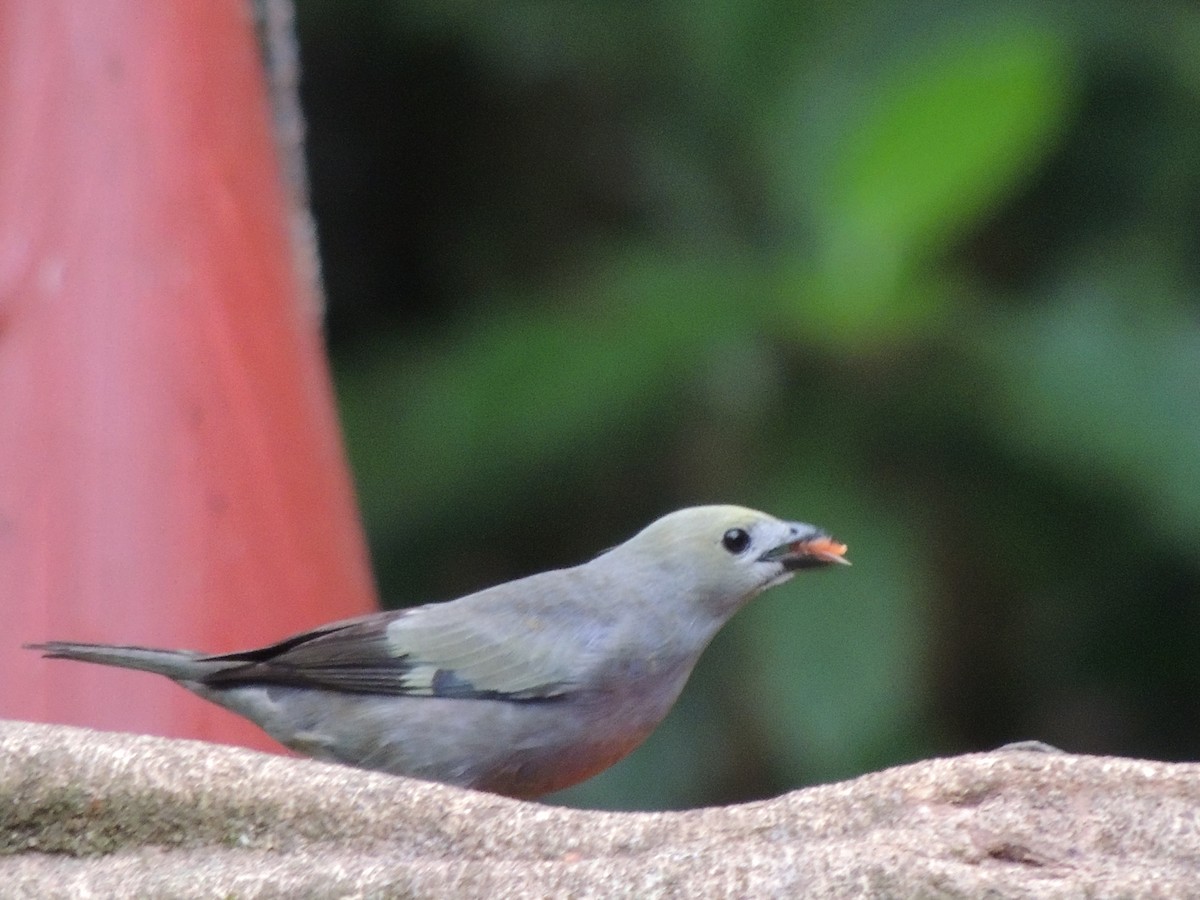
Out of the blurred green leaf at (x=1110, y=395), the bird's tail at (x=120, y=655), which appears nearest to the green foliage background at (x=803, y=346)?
the blurred green leaf at (x=1110, y=395)

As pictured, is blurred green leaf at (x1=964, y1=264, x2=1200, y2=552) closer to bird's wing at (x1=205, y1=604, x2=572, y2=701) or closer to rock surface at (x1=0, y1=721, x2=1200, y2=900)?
bird's wing at (x1=205, y1=604, x2=572, y2=701)

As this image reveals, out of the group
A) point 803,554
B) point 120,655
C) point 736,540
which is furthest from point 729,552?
point 120,655

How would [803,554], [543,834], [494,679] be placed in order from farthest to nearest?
[803,554] < [494,679] < [543,834]

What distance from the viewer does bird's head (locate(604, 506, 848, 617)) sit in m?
3.42

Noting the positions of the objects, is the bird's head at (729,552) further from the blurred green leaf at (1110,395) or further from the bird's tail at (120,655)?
the blurred green leaf at (1110,395)

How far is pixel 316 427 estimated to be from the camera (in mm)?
3318

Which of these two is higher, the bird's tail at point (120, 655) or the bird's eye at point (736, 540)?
the bird's tail at point (120, 655)

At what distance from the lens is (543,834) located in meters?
2.17

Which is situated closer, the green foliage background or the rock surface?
the rock surface

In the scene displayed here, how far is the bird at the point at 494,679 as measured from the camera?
3035 mm

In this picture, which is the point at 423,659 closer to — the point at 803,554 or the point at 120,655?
the point at 120,655

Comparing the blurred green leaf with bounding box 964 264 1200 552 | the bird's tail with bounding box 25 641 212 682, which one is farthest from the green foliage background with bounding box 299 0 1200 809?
the bird's tail with bounding box 25 641 212 682

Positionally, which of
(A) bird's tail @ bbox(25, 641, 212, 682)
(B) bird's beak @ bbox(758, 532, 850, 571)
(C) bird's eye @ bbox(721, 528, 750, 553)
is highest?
(A) bird's tail @ bbox(25, 641, 212, 682)

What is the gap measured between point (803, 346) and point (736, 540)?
145cm
